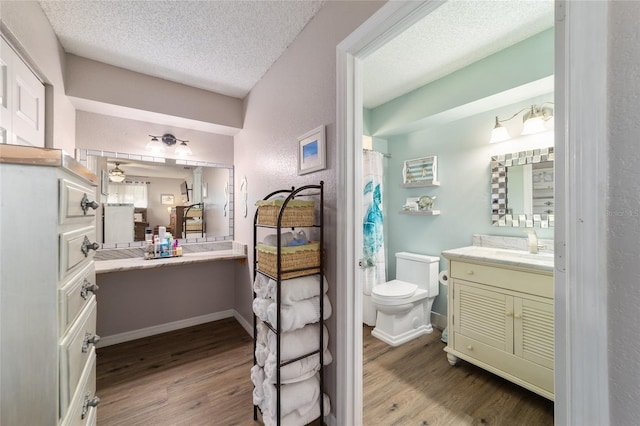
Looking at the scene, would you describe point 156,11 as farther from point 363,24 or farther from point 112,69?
point 363,24

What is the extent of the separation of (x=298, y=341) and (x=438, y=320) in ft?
6.18

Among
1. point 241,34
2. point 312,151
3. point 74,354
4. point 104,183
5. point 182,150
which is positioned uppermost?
point 241,34

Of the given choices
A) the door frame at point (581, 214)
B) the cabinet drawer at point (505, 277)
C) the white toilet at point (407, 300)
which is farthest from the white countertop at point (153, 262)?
the door frame at point (581, 214)

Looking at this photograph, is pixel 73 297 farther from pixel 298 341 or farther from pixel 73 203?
pixel 298 341

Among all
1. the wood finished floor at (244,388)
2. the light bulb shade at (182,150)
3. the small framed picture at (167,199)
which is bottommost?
the wood finished floor at (244,388)

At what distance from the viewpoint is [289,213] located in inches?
55.4

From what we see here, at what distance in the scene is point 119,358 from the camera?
2158 millimetres

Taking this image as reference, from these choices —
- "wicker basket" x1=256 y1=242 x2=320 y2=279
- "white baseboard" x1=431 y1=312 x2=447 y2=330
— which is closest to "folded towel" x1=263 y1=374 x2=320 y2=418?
"wicker basket" x1=256 y1=242 x2=320 y2=279

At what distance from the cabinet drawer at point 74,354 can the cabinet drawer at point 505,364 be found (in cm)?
222

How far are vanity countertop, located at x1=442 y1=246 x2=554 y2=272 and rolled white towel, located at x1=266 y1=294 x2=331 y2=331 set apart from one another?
1174mm

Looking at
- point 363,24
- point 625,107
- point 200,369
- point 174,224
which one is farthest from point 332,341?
point 174,224

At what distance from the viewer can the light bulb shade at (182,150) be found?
2701 millimetres

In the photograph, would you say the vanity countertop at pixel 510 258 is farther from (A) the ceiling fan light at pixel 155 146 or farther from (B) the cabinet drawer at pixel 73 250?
(A) the ceiling fan light at pixel 155 146

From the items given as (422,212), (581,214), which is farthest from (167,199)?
(581,214)
